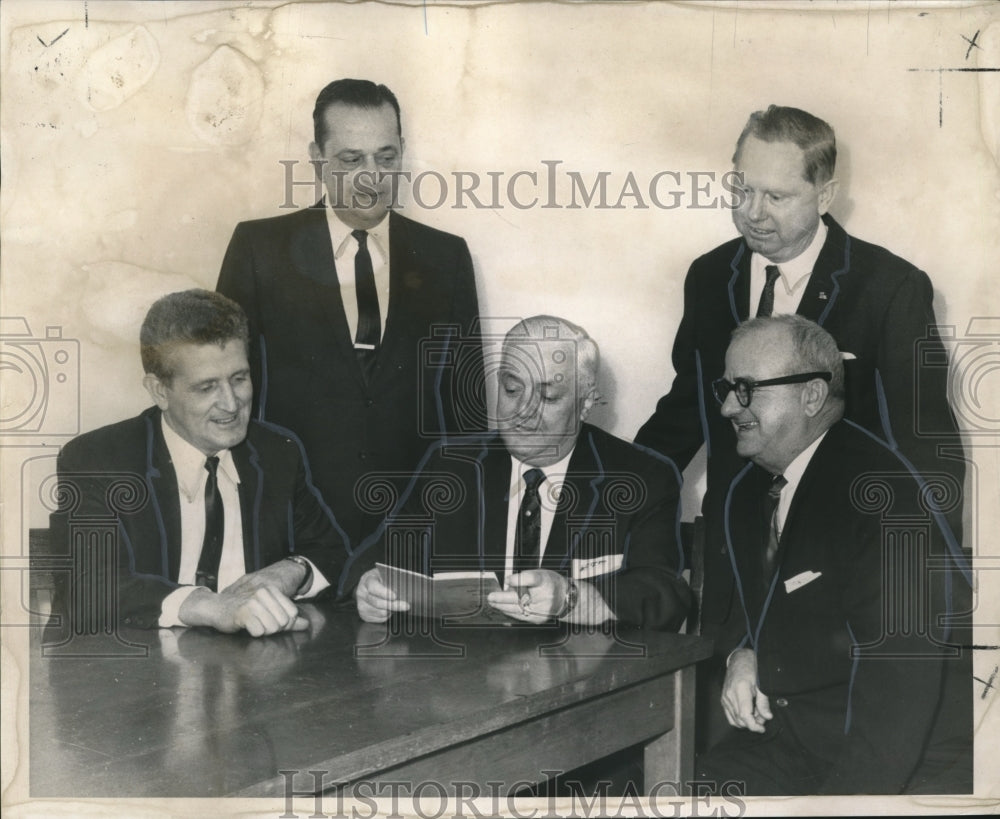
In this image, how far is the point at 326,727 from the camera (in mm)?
3027

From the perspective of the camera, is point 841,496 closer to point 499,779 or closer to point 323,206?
point 499,779

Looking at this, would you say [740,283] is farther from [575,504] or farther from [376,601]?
[376,601]

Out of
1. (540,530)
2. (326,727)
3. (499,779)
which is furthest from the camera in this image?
(540,530)

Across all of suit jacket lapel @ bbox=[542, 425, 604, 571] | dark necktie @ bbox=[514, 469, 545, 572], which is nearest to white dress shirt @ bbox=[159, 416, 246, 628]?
dark necktie @ bbox=[514, 469, 545, 572]

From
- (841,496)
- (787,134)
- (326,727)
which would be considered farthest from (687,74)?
(326,727)

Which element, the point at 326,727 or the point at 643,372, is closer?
the point at 326,727

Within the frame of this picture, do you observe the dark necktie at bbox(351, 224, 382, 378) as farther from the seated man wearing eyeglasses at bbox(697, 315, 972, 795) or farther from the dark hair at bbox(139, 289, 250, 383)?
the seated man wearing eyeglasses at bbox(697, 315, 972, 795)

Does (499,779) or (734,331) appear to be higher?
(734,331)

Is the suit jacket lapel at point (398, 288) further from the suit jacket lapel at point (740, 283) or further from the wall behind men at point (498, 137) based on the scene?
the suit jacket lapel at point (740, 283)

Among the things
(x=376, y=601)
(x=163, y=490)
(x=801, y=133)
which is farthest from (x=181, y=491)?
(x=801, y=133)

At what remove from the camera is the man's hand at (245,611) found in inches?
143

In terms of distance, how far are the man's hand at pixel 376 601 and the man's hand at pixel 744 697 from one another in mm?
1043

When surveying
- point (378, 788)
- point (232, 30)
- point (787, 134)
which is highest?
point (232, 30)

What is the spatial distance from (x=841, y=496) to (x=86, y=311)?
8.00ft
